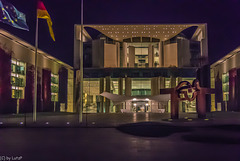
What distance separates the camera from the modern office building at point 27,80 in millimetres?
36875

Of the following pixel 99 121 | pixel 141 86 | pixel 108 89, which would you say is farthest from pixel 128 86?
pixel 99 121

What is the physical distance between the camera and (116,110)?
5281 cm

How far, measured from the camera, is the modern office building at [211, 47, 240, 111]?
4634 centimetres

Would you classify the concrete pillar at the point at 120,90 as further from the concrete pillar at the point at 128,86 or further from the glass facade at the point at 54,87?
the glass facade at the point at 54,87

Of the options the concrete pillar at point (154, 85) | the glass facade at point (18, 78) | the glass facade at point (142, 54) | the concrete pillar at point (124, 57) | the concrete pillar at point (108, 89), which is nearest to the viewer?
the glass facade at point (18, 78)

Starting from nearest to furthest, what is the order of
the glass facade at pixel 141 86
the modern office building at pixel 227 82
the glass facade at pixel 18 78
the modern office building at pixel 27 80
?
the modern office building at pixel 27 80 → the glass facade at pixel 18 78 → the modern office building at pixel 227 82 → the glass facade at pixel 141 86

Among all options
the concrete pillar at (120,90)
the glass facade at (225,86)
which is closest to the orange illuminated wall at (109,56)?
the concrete pillar at (120,90)

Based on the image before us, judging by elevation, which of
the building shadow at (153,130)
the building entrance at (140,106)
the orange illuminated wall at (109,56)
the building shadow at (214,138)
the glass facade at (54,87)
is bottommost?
the building entrance at (140,106)

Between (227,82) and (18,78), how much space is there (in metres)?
43.8

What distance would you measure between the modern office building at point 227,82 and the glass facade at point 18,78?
39.2m

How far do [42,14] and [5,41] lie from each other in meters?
19.5

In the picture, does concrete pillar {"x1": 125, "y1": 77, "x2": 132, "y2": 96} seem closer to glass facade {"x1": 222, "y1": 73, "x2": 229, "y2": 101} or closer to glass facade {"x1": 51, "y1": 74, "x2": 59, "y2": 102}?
glass facade {"x1": 51, "y1": 74, "x2": 59, "y2": 102}

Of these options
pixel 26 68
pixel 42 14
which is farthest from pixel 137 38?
pixel 42 14

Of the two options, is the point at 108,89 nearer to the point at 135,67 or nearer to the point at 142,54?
the point at 135,67
